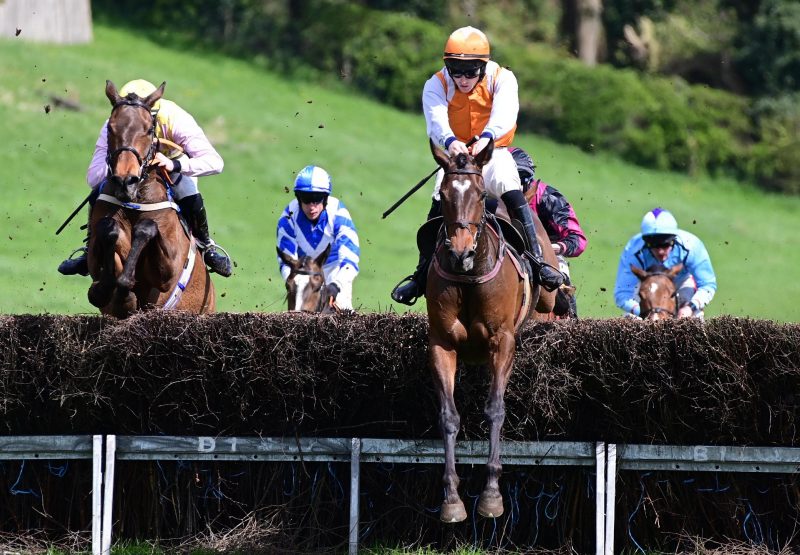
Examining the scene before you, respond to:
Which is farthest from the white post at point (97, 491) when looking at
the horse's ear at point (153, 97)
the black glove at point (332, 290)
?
the black glove at point (332, 290)

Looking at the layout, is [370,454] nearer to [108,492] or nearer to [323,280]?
[108,492]

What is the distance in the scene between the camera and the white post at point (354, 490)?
26.2 feet

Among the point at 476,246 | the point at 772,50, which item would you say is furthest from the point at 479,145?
the point at 772,50

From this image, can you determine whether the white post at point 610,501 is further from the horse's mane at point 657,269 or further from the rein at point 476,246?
the horse's mane at point 657,269

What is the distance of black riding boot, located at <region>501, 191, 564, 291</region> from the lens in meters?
8.63

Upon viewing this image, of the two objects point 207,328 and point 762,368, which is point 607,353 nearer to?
point 762,368

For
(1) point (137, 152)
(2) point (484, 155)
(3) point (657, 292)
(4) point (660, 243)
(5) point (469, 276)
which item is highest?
(2) point (484, 155)

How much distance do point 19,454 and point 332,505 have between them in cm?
193

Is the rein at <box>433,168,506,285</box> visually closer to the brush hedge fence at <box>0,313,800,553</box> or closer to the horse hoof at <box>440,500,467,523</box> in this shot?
the brush hedge fence at <box>0,313,800,553</box>

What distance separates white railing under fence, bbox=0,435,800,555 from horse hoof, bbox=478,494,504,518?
0.74 meters

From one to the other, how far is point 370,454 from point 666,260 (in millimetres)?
5119

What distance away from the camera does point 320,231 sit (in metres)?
11.8

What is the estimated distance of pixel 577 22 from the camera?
1412 inches

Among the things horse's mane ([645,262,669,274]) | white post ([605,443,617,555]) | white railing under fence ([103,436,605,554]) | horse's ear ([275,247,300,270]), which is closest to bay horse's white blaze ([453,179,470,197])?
white railing under fence ([103,436,605,554])
